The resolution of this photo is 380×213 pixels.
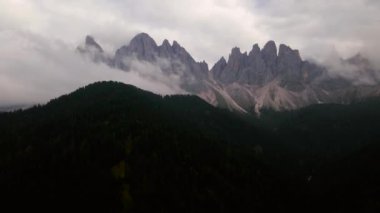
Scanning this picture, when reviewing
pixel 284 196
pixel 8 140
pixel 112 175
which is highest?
pixel 8 140

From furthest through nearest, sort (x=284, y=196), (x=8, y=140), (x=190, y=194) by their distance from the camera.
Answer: (x=8, y=140) → (x=284, y=196) → (x=190, y=194)

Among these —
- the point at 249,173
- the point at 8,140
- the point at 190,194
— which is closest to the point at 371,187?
the point at 249,173

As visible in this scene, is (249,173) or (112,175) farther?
(249,173)

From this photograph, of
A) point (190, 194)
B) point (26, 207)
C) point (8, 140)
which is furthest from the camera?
point (8, 140)

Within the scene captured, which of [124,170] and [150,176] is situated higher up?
[124,170]

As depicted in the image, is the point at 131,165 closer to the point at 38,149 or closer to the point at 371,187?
the point at 38,149

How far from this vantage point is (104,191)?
137500mm

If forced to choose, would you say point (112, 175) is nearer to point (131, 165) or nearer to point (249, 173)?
point (131, 165)

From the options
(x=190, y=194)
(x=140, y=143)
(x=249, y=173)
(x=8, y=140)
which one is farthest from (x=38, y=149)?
(x=249, y=173)

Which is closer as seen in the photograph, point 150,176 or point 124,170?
point 150,176

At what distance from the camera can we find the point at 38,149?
6629 inches

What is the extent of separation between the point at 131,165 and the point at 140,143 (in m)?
18.0

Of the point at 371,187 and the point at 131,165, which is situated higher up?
the point at 131,165

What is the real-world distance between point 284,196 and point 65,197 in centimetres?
7293
